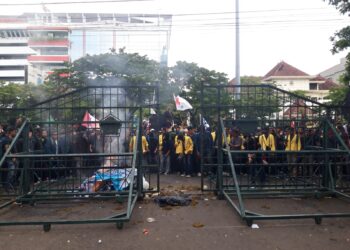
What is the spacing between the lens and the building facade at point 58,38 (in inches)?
2441

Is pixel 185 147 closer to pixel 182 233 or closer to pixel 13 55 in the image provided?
pixel 182 233

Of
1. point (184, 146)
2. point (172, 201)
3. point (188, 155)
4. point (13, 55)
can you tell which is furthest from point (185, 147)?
point (13, 55)

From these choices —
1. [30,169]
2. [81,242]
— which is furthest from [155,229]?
[30,169]

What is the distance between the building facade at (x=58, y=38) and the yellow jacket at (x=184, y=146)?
47045mm

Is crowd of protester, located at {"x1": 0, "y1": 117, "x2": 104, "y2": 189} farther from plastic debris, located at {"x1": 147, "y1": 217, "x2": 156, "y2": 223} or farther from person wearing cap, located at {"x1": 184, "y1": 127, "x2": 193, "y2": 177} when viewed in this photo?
person wearing cap, located at {"x1": 184, "y1": 127, "x2": 193, "y2": 177}

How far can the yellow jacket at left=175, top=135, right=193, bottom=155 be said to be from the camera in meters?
11.3

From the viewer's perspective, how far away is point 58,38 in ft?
238

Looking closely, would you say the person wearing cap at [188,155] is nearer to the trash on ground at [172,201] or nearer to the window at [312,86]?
the trash on ground at [172,201]

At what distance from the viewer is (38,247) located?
504 centimetres

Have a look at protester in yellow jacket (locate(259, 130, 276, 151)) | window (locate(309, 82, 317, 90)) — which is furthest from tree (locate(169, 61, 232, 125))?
window (locate(309, 82, 317, 90))

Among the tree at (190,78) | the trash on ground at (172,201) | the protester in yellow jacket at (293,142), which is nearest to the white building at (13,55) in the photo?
the tree at (190,78)

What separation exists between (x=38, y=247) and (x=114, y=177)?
318 centimetres

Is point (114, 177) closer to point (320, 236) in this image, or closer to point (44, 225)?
point (44, 225)

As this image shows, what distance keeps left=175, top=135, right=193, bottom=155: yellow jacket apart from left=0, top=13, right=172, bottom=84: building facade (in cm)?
4704
